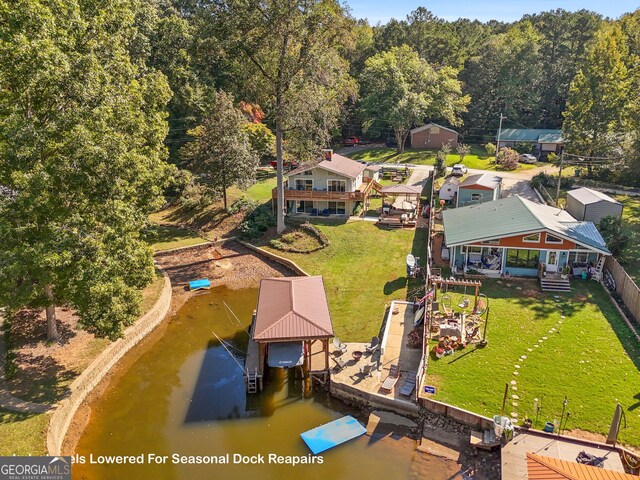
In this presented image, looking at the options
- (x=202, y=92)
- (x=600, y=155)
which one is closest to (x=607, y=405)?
(x=600, y=155)

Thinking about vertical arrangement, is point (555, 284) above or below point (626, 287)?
below

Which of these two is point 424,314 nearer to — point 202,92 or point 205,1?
point 205,1

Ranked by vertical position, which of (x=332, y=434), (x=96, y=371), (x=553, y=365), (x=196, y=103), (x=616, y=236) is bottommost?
(x=332, y=434)

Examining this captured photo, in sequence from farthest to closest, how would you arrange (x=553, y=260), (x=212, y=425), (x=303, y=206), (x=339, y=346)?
(x=303, y=206) < (x=553, y=260) < (x=339, y=346) < (x=212, y=425)

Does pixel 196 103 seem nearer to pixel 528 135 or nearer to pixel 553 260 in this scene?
pixel 553 260

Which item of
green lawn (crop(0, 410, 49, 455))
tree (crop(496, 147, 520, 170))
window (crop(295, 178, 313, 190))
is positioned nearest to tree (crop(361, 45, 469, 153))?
tree (crop(496, 147, 520, 170))

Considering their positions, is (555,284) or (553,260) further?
(553,260)

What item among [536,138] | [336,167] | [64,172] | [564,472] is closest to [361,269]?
[336,167]
